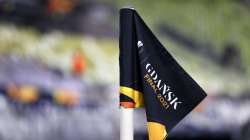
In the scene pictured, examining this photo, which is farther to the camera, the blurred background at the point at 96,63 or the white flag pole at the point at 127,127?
the blurred background at the point at 96,63

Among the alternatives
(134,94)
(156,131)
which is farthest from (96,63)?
(156,131)

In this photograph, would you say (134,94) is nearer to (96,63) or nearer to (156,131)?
(156,131)

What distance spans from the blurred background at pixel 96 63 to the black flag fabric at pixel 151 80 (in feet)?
8.43

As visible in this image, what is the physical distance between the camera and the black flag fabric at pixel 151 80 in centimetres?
271

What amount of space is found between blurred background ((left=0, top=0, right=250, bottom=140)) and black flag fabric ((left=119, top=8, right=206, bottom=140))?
8.43 feet

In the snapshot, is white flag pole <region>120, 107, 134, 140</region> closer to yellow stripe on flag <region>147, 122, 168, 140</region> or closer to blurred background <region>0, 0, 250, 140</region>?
yellow stripe on flag <region>147, 122, 168, 140</region>

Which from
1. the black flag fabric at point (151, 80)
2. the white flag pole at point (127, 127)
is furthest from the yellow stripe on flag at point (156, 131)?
the white flag pole at point (127, 127)

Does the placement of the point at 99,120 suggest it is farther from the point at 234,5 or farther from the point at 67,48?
the point at 234,5

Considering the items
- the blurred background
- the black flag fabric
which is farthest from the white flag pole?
the blurred background

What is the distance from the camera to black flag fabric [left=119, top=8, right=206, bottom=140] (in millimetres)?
2707

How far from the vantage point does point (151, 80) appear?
8.89 ft

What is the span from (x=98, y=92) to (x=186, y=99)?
8.65 ft

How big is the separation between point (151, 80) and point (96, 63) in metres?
2.69

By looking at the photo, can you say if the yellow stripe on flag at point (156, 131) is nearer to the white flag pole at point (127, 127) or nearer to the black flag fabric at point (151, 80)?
the black flag fabric at point (151, 80)
